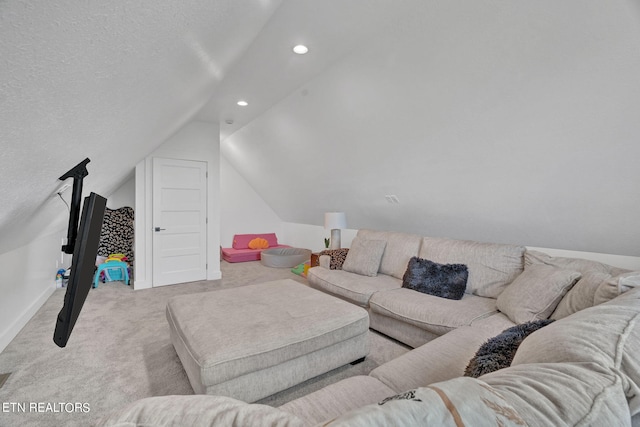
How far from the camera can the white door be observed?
423cm

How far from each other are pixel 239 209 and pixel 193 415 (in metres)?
6.46

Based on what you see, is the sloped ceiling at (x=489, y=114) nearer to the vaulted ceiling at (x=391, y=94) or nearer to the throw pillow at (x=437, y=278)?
the vaulted ceiling at (x=391, y=94)

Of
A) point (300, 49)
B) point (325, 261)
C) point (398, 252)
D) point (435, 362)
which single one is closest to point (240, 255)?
point (325, 261)

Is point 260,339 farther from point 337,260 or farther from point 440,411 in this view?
point 337,260

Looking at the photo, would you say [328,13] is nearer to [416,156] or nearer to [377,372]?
[416,156]

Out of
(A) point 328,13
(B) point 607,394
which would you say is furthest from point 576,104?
(B) point 607,394

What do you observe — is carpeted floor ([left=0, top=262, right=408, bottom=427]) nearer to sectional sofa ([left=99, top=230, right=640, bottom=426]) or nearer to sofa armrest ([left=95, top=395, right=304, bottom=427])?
sectional sofa ([left=99, top=230, right=640, bottom=426])

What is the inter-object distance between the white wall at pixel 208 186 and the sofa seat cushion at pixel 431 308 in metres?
3.03

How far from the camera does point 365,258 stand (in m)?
3.43

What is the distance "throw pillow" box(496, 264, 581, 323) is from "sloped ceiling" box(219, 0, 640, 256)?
0.73 meters

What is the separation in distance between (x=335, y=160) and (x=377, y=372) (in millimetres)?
2818

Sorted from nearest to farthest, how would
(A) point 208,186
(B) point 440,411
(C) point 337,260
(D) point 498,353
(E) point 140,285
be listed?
(B) point 440,411 < (D) point 498,353 < (C) point 337,260 < (E) point 140,285 < (A) point 208,186

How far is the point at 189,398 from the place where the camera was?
0.59m

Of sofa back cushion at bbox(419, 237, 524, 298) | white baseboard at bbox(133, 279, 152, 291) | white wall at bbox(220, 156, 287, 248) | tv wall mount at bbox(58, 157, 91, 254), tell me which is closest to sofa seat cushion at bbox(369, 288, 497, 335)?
sofa back cushion at bbox(419, 237, 524, 298)
